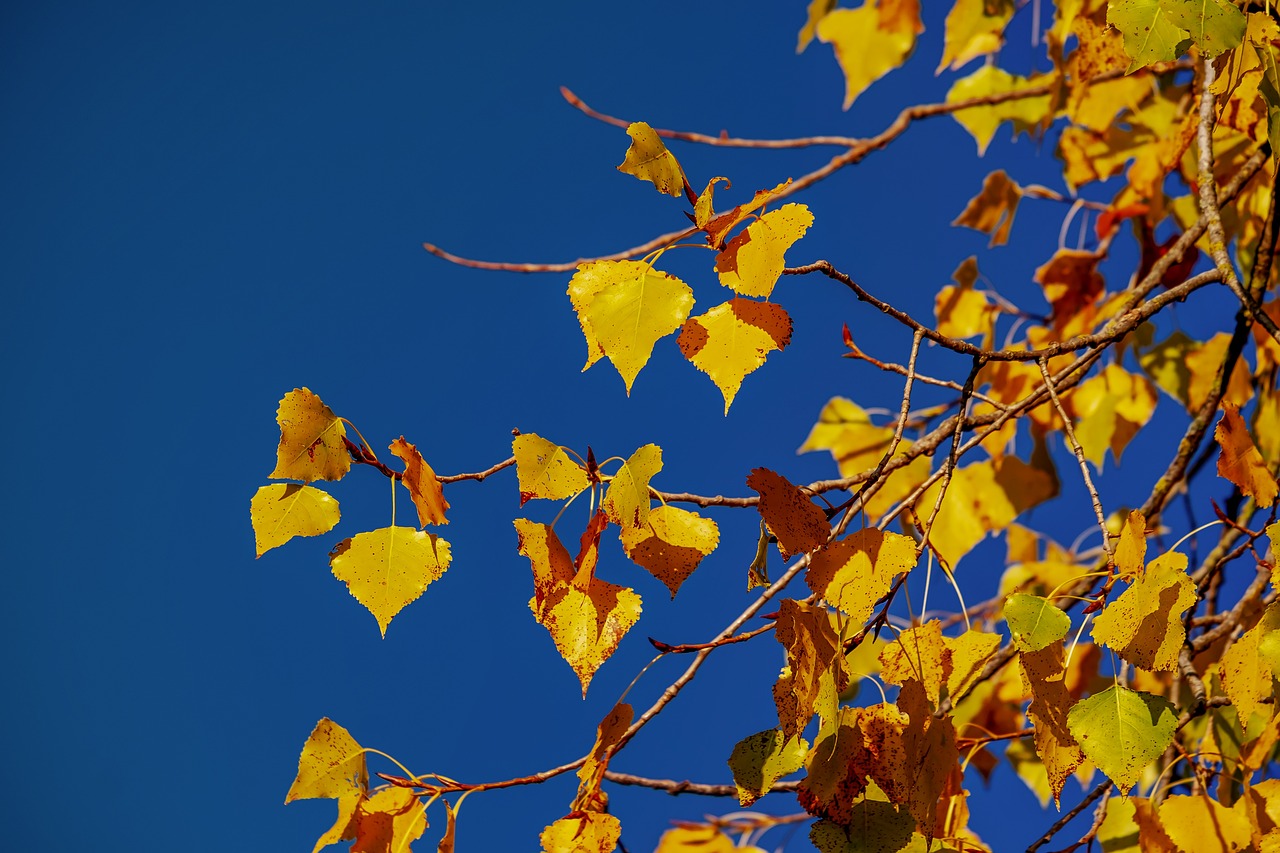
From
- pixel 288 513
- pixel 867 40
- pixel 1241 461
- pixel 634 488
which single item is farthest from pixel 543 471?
pixel 867 40

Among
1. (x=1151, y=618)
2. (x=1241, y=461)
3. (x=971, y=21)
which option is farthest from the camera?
(x=971, y=21)

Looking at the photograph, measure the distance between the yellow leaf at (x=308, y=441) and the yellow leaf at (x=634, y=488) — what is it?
158 millimetres

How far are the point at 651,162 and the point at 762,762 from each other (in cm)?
34

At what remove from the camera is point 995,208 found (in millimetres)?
1438

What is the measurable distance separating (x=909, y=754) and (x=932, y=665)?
0.05 m

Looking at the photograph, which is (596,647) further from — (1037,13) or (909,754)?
(1037,13)

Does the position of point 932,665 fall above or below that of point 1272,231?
below

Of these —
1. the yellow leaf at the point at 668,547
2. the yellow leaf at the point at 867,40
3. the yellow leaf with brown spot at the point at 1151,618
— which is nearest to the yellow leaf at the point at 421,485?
the yellow leaf at the point at 668,547

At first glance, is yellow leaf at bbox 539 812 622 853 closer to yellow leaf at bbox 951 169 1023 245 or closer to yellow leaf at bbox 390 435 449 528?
yellow leaf at bbox 390 435 449 528

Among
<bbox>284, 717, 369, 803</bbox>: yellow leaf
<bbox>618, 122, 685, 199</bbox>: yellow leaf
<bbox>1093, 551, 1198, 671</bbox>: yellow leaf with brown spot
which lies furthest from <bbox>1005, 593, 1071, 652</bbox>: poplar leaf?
<bbox>284, 717, 369, 803</bbox>: yellow leaf

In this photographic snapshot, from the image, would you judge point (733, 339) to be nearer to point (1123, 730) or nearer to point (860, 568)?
point (860, 568)

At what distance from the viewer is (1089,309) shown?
4.35ft

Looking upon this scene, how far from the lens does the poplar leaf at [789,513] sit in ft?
1.77

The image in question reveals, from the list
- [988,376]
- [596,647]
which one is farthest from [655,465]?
[988,376]
